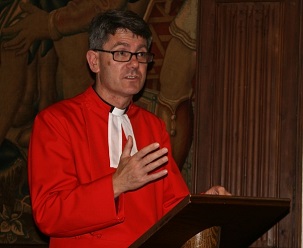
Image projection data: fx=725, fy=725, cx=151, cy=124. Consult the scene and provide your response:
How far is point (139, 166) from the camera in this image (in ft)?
9.42

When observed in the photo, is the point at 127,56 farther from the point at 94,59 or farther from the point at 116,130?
the point at 116,130

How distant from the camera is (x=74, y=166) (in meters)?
3.61

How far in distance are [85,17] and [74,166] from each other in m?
2.32

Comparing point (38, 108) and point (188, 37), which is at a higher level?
point (188, 37)

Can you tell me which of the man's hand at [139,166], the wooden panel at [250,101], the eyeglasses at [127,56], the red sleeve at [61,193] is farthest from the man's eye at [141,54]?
the wooden panel at [250,101]

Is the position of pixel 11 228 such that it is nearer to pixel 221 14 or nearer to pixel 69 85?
pixel 69 85

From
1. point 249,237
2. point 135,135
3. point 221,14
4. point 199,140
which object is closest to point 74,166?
point 135,135

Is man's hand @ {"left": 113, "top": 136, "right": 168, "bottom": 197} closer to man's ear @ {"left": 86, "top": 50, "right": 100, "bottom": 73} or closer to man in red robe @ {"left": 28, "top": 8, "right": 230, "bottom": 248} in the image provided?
man in red robe @ {"left": 28, "top": 8, "right": 230, "bottom": 248}

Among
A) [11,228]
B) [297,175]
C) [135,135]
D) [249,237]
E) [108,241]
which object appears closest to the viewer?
[249,237]

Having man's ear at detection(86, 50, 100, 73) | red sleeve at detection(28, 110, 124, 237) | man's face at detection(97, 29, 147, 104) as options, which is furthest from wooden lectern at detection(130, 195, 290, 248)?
man's ear at detection(86, 50, 100, 73)

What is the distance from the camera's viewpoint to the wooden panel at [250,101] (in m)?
5.17

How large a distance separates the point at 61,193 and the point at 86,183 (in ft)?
0.42

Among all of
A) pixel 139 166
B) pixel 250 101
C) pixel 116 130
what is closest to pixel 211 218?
pixel 139 166

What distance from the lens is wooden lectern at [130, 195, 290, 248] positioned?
2561 millimetres
